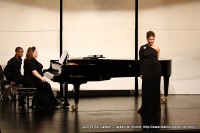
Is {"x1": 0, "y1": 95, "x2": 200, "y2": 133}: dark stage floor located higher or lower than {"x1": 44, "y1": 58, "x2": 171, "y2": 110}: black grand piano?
lower

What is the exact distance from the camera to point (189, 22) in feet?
36.2

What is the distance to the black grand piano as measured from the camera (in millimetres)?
7996

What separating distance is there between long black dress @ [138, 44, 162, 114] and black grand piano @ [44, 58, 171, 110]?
846 millimetres

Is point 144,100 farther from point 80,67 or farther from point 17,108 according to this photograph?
point 17,108

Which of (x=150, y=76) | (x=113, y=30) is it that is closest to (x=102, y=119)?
(x=150, y=76)

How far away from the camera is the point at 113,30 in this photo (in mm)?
10898

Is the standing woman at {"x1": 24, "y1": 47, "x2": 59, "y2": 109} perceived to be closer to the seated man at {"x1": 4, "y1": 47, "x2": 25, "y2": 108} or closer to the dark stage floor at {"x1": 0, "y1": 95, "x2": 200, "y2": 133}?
the dark stage floor at {"x1": 0, "y1": 95, "x2": 200, "y2": 133}

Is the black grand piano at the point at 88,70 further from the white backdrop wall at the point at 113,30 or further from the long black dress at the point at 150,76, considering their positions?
the white backdrop wall at the point at 113,30

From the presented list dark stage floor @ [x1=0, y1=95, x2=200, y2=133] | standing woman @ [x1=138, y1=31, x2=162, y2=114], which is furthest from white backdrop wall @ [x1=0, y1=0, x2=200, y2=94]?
standing woman @ [x1=138, y1=31, x2=162, y2=114]

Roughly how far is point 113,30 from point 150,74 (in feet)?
11.3

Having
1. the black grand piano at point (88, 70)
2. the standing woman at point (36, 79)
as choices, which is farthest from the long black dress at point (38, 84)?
the black grand piano at point (88, 70)

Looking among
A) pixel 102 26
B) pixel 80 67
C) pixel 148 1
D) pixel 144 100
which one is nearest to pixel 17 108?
pixel 80 67

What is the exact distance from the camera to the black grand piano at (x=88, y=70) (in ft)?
26.2

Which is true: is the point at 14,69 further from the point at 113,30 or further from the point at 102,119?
the point at 102,119
